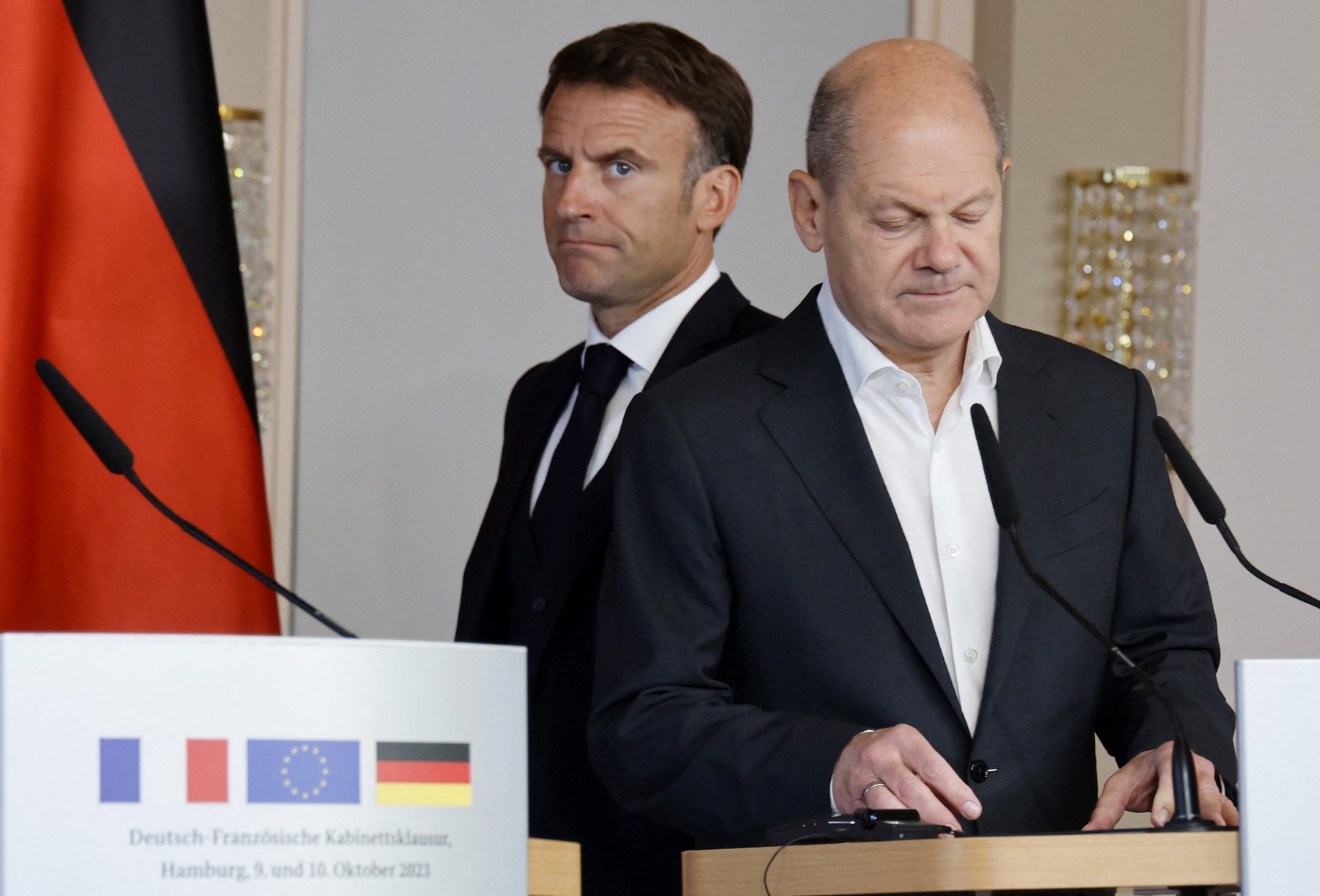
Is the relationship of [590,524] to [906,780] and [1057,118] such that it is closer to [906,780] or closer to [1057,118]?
[906,780]

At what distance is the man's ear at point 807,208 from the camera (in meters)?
2.02

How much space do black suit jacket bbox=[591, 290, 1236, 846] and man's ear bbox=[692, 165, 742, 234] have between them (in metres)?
0.68

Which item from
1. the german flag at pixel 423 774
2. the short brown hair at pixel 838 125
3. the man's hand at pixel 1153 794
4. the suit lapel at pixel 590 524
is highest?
the short brown hair at pixel 838 125

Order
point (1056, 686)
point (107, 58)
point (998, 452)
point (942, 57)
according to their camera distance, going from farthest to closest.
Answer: point (107, 58) → point (942, 57) → point (1056, 686) → point (998, 452)

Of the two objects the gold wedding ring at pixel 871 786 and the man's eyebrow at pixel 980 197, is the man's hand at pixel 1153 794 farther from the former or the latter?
the man's eyebrow at pixel 980 197

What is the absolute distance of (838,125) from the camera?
6.45 ft

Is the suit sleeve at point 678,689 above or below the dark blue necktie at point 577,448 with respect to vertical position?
below

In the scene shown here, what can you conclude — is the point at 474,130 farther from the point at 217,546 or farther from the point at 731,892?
the point at 731,892

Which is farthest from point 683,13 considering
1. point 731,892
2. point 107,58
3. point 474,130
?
point 731,892

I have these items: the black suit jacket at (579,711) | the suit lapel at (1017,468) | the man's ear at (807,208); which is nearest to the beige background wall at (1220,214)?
the black suit jacket at (579,711)

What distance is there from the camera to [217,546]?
163cm

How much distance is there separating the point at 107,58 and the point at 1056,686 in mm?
1652

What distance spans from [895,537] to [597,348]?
0.82 m

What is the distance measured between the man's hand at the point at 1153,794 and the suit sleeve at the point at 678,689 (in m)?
0.27
